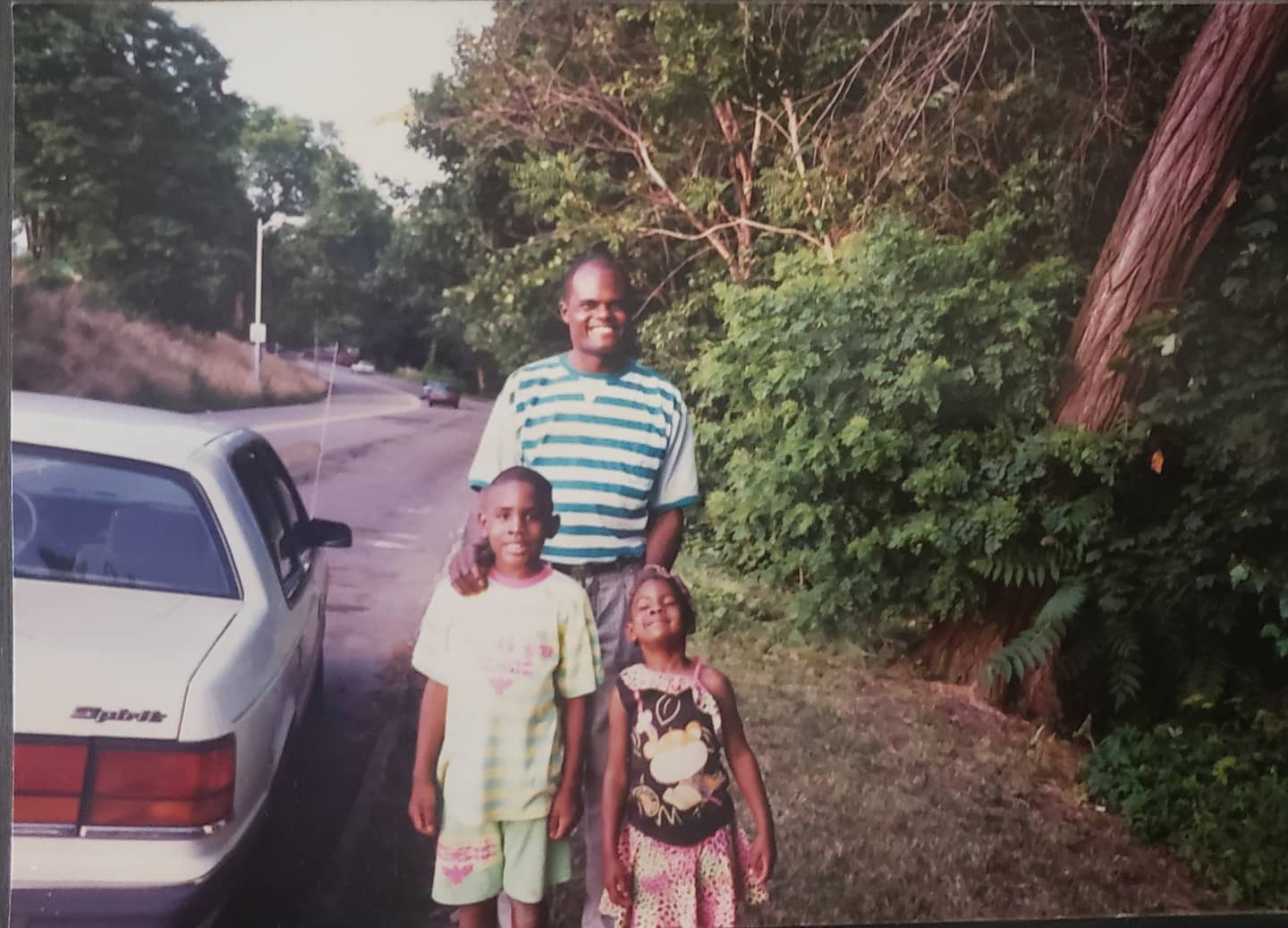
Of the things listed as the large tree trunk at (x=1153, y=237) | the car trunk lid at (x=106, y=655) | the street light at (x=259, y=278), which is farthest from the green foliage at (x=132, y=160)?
the large tree trunk at (x=1153, y=237)

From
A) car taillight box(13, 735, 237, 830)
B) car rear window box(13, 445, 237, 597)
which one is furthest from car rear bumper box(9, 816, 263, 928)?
car rear window box(13, 445, 237, 597)

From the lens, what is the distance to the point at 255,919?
2287 mm

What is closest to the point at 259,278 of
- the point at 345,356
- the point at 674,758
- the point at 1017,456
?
the point at 345,356

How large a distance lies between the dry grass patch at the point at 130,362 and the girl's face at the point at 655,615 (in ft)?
3.00

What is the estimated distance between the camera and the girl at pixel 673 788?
2.35 metres

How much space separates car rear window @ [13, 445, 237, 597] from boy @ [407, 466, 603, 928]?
0.53m

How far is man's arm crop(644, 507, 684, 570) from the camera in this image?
235 centimetres

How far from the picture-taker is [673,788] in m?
2.37

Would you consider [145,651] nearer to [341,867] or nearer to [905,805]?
[341,867]

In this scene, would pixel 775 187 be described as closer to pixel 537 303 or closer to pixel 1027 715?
pixel 537 303

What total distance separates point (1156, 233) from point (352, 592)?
2197mm

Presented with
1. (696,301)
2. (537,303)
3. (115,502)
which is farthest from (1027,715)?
(115,502)

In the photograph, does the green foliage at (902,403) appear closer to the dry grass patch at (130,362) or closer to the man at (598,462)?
the man at (598,462)

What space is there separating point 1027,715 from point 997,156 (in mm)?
1431
